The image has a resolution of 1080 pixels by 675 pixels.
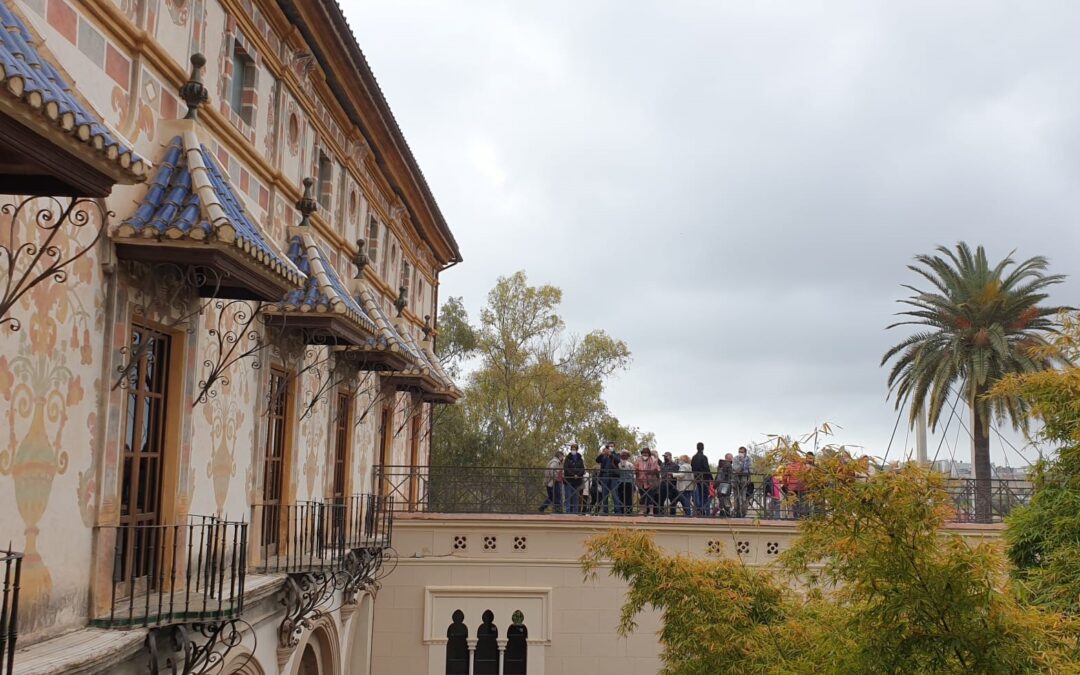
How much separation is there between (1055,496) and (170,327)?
23.6 feet

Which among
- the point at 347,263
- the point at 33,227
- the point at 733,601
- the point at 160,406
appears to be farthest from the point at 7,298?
the point at 347,263

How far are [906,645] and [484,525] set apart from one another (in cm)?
1202

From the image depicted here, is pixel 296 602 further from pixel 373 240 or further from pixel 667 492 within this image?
pixel 667 492

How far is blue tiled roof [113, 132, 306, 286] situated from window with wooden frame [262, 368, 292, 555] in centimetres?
340

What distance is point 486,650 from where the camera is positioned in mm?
17406

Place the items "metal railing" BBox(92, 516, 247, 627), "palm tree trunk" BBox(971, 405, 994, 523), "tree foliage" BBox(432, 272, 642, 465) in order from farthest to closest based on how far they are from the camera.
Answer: "tree foliage" BBox(432, 272, 642, 465), "palm tree trunk" BBox(971, 405, 994, 523), "metal railing" BBox(92, 516, 247, 627)

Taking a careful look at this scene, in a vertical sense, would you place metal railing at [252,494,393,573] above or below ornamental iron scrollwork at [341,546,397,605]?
above

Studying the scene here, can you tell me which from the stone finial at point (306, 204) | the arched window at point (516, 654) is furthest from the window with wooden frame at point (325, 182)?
the arched window at point (516, 654)

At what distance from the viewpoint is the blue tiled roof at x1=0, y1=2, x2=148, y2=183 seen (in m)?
3.74

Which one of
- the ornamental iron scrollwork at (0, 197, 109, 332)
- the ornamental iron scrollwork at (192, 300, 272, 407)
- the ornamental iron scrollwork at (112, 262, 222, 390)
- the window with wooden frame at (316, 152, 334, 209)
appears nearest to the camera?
the ornamental iron scrollwork at (0, 197, 109, 332)

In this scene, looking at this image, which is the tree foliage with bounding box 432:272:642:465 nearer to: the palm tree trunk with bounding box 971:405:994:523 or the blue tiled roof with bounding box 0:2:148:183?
the palm tree trunk with bounding box 971:405:994:523

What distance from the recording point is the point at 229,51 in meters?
9.42

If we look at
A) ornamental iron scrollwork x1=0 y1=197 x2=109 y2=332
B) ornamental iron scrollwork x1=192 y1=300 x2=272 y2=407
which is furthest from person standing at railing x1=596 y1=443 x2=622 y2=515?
ornamental iron scrollwork x1=0 y1=197 x2=109 y2=332

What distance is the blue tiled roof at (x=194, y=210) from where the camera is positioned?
6.67 m
